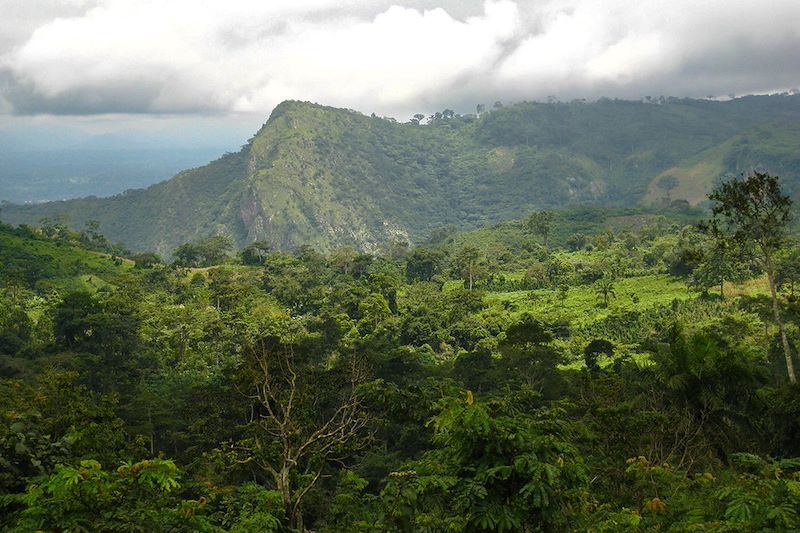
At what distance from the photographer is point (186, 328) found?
48500 mm

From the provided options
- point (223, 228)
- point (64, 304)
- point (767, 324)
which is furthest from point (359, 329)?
point (223, 228)

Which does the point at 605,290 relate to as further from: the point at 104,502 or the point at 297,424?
the point at 104,502

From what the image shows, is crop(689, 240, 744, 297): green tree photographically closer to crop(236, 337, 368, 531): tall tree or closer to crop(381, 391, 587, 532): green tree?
crop(236, 337, 368, 531): tall tree

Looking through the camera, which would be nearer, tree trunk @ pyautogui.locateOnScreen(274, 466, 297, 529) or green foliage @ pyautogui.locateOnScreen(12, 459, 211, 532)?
green foliage @ pyautogui.locateOnScreen(12, 459, 211, 532)

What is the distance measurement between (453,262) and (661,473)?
72.0 m

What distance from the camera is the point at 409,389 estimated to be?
13633 mm

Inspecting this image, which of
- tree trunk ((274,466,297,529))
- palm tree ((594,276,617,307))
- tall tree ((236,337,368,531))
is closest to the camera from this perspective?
tree trunk ((274,466,297,529))

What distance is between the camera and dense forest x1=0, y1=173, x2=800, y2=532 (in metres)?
8.30

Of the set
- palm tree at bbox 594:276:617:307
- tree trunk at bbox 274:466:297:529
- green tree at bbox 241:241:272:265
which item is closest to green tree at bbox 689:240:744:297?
palm tree at bbox 594:276:617:307

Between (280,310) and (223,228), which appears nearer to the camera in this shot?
(280,310)

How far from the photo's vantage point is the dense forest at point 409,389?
8.30m

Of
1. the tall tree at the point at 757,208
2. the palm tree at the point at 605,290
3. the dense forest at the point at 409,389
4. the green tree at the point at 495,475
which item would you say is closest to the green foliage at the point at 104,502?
the dense forest at the point at 409,389

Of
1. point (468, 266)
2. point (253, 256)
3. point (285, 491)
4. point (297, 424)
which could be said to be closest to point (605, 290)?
point (468, 266)

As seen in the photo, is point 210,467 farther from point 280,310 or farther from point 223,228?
point 223,228
